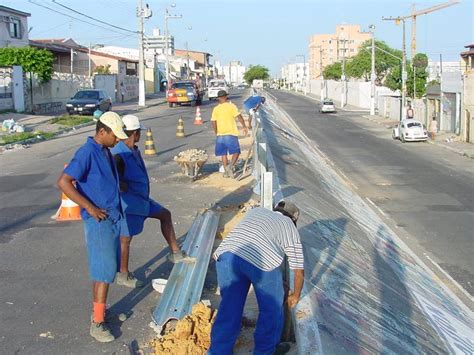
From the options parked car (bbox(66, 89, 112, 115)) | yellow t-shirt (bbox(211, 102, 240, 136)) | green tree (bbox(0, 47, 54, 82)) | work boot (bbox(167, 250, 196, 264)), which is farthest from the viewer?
parked car (bbox(66, 89, 112, 115))

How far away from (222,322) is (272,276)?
464 millimetres

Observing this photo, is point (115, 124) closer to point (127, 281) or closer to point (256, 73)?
point (127, 281)

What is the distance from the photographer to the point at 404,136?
111ft

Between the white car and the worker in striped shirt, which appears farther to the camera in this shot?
the white car

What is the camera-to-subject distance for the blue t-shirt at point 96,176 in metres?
4.92

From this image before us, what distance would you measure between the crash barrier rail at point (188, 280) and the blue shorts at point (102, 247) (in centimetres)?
56

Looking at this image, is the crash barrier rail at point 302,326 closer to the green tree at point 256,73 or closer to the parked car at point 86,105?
the parked car at point 86,105

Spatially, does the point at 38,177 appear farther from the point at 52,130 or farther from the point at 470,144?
the point at 470,144

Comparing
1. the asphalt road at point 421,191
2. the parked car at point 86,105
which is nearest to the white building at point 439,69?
the asphalt road at point 421,191

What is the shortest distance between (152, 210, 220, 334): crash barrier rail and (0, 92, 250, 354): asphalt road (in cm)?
19

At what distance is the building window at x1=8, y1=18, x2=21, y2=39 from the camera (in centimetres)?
4403

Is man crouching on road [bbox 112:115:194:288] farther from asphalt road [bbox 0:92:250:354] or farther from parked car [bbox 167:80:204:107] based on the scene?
parked car [bbox 167:80:204:107]

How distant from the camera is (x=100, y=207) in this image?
200 inches

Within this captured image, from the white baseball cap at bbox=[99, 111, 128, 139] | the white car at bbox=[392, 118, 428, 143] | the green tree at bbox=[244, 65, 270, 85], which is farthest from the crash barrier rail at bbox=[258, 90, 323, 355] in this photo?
the green tree at bbox=[244, 65, 270, 85]
